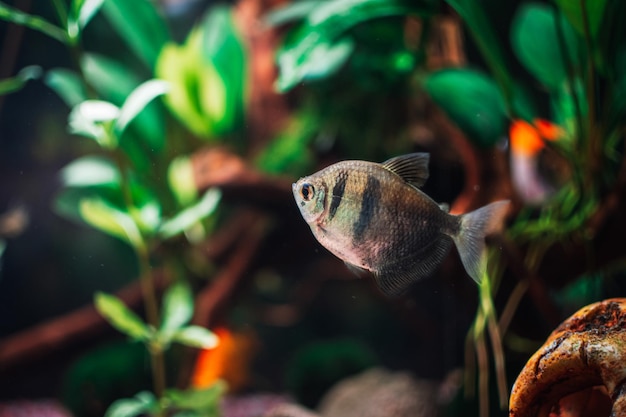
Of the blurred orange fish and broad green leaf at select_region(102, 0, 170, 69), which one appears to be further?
the blurred orange fish

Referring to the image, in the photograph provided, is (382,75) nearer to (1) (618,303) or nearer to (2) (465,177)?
(2) (465,177)

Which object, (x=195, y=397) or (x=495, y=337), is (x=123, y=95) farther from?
(x=495, y=337)

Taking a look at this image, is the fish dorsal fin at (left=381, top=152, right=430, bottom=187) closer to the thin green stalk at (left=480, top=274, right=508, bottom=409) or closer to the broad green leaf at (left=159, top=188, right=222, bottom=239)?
the thin green stalk at (left=480, top=274, right=508, bottom=409)

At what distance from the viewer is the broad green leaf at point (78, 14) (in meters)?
2.20

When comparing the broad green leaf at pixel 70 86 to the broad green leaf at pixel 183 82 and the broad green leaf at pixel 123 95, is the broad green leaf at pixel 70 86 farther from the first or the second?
the broad green leaf at pixel 183 82

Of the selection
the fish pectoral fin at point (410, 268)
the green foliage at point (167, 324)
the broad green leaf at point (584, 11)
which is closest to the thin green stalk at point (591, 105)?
the broad green leaf at point (584, 11)

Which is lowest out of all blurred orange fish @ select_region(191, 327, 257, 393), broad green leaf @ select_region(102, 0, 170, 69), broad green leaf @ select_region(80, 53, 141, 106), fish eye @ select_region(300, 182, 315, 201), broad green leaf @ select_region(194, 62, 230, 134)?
blurred orange fish @ select_region(191, 327, 257, 393)

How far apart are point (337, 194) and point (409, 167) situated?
0.18m

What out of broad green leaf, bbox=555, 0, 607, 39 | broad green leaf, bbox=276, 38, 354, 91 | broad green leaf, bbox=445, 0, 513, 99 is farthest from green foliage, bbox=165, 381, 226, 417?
broad green leaf, bbox=555, 0, 607, 39

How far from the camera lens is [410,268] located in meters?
1.27

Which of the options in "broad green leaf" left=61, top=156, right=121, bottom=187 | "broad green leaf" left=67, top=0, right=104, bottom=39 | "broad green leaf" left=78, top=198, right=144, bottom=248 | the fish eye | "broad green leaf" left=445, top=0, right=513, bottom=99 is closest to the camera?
the fish eye

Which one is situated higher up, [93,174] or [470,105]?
[93,174]

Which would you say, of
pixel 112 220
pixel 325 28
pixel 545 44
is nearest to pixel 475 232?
pixel 325 28

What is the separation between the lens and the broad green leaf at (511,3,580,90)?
2.36 metres
